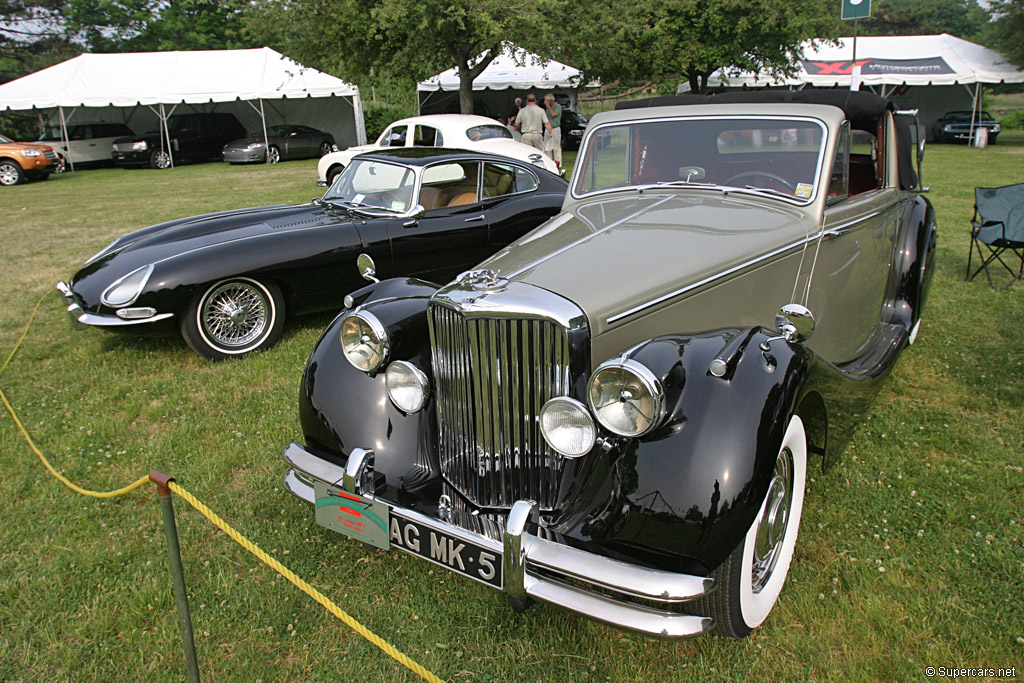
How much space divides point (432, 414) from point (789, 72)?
2562 cm

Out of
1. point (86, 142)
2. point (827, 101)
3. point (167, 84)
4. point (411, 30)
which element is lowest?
point (86, 142)

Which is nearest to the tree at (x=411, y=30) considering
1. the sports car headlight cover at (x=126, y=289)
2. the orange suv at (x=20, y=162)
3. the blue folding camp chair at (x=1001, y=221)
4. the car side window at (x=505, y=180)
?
the orange suv at (x=20, y=162)

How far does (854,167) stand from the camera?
420cm

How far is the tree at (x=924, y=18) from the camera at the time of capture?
209 ft

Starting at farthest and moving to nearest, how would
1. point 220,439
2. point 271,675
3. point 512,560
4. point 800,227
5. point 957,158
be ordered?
1. point 957,158
2. point 220,439
3. point 800,227
4. point 271,675
5. point 512,560

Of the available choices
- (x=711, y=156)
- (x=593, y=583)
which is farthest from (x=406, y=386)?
(x=711, y=156)

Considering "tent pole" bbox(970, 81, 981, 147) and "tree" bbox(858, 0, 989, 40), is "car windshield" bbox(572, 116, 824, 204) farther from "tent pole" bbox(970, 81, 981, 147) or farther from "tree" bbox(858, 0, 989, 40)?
"tree" bbox(858, 0, 989, 40)

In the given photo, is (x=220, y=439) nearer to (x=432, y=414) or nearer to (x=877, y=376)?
(x=432, y=414)

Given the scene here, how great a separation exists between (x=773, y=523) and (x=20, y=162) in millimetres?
22599

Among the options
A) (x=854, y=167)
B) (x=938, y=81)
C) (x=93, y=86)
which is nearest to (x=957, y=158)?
(x=938, y=81)

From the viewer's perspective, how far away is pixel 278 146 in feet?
75.7

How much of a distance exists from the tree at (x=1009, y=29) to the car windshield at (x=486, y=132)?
20.1 meters

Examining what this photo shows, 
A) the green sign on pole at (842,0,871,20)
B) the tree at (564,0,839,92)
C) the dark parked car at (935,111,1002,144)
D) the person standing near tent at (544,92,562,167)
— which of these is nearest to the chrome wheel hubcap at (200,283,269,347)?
the green sign on pole at (842,0,871,20)

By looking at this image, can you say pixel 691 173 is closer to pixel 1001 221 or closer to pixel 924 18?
pixel 1001 221
